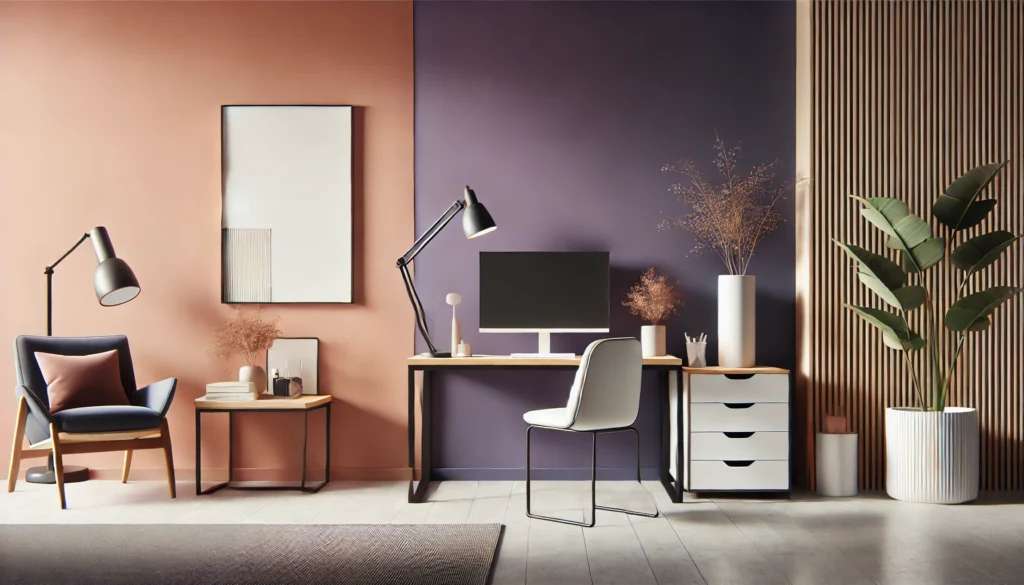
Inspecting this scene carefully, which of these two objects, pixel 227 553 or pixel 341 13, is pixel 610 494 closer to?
pixel 227 553

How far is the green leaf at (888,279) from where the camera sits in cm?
374

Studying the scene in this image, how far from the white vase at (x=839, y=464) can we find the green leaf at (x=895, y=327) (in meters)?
0.55

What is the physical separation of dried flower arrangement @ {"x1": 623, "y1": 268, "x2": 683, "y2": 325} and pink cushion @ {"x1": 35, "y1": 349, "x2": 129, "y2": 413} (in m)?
2.89

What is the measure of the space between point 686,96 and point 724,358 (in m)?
1.57

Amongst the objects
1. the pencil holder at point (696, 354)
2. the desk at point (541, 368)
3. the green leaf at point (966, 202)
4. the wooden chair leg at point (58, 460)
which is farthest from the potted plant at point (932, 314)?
the wooden chair leg at point (58, 460)

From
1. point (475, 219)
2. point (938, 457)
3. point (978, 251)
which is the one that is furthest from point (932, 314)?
point (475, 219)

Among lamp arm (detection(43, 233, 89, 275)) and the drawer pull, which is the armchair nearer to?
lamp arm (detection(43, 233, 89, 275))

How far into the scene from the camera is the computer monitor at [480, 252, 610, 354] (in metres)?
4.07

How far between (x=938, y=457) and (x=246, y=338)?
375 cm

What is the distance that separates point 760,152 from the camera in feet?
14.2

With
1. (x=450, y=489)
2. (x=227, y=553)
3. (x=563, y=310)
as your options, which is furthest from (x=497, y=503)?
(x=227, y=553)

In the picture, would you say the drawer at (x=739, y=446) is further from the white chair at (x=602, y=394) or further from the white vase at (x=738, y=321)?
the white chair at (x=602, y=394)

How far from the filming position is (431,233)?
4.19m

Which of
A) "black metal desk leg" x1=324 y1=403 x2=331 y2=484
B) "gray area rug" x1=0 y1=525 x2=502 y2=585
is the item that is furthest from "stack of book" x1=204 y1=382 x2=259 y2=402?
"gray area rug" x1=0 y1=525 x2=502 y2=585
